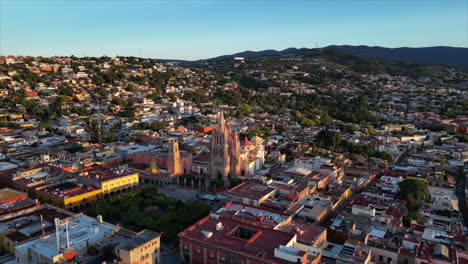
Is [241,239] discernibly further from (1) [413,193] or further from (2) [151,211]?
(1) [413,193]

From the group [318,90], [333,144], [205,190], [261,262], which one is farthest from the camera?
[318,90]

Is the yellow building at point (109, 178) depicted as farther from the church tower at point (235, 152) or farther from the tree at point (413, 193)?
the tree at point (413, 193)

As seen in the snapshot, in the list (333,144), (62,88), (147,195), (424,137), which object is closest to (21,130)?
(62,88)

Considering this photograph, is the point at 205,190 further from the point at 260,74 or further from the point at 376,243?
the point at 260,74

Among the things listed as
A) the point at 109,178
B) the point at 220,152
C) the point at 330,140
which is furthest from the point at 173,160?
the point at 330,140

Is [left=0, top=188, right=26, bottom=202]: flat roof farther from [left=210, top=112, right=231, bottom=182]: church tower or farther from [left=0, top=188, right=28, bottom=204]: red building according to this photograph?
[left=210, top=112, right=231, bottom=182]: church tower

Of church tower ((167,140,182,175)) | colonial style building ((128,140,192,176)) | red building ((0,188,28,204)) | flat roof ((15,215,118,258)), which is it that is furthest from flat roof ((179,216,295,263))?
red building ((0,188,28,204))

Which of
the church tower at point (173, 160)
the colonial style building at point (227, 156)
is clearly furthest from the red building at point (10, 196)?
the colonial style building at point (227, 156)
